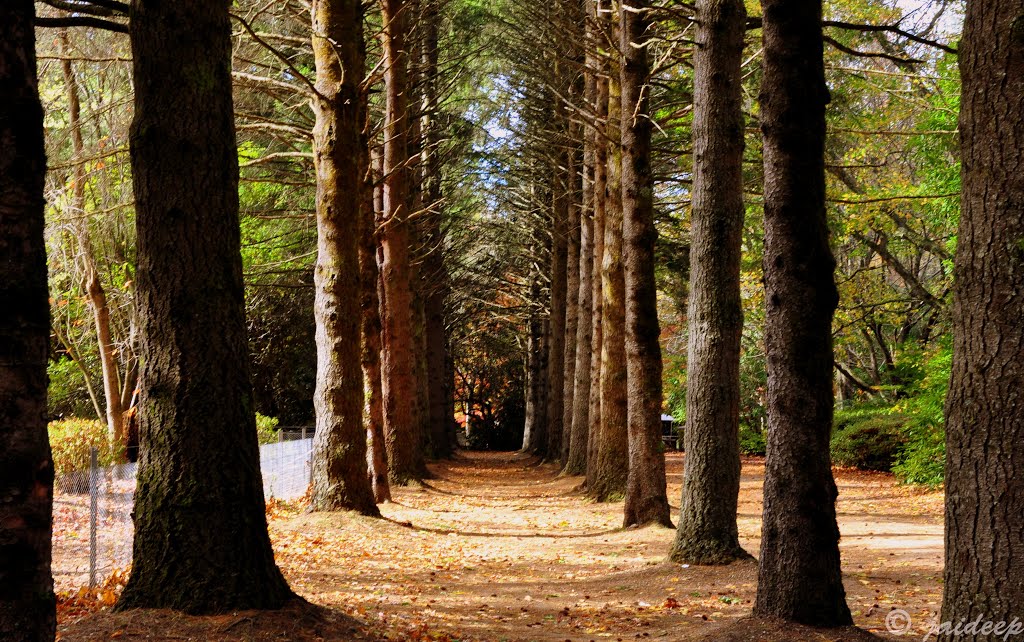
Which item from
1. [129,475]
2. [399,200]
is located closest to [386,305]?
[399,200]

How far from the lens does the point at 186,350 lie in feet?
20.2

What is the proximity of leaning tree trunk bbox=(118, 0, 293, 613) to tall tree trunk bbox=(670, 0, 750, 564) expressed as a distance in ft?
15.6

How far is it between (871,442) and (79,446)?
18.3 m

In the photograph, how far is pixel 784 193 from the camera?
20.4 ft

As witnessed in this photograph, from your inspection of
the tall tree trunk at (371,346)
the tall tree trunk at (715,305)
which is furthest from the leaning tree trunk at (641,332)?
the tall tree trunk at (371,346)

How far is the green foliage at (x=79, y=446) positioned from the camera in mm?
16219

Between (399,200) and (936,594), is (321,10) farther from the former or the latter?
(936,594)

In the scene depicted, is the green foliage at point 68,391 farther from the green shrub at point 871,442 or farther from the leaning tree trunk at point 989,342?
the leaning tree trunk at point 989,342

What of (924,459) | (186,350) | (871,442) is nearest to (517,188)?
(871,442)

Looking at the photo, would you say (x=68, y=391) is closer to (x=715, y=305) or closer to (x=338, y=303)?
(x=338, y=303)

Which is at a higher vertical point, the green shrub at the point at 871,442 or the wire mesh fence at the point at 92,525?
the wire mesh fence at the point at 92,525

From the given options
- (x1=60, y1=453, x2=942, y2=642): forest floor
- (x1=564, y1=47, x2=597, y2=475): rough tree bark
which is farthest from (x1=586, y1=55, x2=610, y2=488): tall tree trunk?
(x1=564, y1=47, x2=597, y2=475): rough tree bark

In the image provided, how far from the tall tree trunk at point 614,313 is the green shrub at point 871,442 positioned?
10294mm

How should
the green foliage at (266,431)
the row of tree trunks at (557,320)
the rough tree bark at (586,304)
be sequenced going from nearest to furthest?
1. the rough tree bark at (586,304)
2. the green foliage at (266,431)
3. the row of tree trunks at (557,320)
